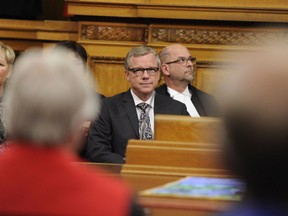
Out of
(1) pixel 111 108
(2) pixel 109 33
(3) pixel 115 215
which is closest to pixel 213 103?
(1) pixel 111 108

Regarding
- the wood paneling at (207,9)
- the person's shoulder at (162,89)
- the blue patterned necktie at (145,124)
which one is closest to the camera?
the blue patterned necktie at (145,124)

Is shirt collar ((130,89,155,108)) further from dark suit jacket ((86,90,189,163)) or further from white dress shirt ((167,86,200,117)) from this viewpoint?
white dress shirt ((167,86,200,117))

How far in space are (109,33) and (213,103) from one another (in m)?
1.14

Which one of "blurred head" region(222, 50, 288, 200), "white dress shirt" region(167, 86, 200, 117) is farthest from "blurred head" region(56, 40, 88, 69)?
"blurred head" region(222, 50, 288, 200)

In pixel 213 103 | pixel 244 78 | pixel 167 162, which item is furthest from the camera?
pixel 213 103

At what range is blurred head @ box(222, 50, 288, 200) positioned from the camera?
1372 mm

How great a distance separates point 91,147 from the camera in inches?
181

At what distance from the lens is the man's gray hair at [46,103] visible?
1.58 meters

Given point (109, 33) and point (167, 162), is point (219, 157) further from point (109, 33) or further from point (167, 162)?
point (109, 33)

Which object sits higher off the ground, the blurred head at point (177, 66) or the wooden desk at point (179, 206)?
the blurred head at point (177, 66)

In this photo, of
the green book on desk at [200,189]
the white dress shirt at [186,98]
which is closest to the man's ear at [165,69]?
the white dress shirt at [186,98]

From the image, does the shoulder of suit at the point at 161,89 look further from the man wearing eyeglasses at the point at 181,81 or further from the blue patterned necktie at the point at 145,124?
the blue patterned necktie at the point at 145,124

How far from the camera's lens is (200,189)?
8.39 ft

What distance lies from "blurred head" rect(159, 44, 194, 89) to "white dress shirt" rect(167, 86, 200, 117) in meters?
0.06
